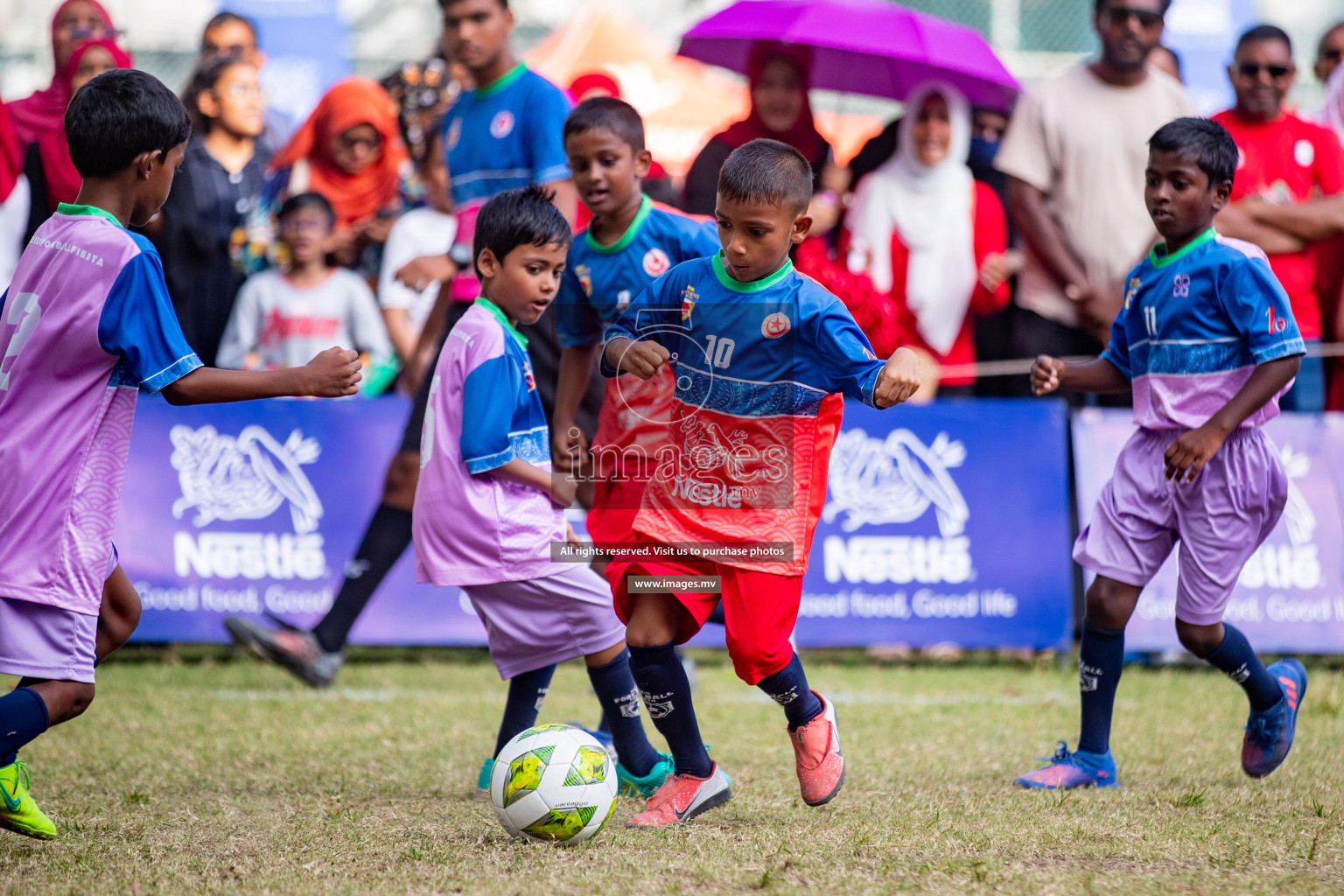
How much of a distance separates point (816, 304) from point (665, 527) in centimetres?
72

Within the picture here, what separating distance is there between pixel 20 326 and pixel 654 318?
161 centimetres

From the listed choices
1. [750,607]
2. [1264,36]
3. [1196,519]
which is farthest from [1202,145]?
[1264,36]

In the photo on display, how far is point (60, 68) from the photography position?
773cm

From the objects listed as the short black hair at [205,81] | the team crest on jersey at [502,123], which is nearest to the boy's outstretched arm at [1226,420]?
the team crest on jersey at [502,123]

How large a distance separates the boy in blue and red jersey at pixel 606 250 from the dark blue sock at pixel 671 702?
29.7 inches

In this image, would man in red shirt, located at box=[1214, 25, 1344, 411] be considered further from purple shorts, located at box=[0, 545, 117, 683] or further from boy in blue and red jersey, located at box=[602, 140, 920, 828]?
purple shorts, located at box=[0, 545, 117, 683]

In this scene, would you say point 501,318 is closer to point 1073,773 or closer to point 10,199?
point 1073,773

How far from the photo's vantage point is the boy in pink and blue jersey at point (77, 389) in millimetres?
3246

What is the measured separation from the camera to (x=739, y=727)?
207 inches

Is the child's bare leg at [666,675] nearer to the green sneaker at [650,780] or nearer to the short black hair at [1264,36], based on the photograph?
the green sneaker at [650,780]

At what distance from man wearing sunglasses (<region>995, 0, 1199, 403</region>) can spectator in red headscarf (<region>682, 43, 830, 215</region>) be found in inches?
40.9

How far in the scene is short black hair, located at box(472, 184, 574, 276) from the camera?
404 centimetres

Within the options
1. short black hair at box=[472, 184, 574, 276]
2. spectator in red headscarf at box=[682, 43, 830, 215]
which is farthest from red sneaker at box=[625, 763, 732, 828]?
spectator in red headscarf at box=[682, 43, 830, 215]

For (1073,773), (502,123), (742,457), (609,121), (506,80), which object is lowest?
(1073,773)
